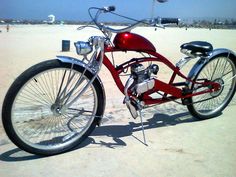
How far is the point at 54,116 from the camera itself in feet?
11.7

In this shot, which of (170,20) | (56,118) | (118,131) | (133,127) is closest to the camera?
(170,20)

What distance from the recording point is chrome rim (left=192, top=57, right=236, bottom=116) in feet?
14.9

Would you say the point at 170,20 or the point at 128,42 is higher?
the point at 170,20

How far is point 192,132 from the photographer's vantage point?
406 cm

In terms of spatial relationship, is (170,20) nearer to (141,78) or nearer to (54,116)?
(141,78)

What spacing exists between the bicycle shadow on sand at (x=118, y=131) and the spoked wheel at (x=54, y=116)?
141 millimetres

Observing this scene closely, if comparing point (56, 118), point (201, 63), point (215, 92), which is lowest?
point (56, 118)

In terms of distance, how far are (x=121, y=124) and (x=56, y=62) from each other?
1429mm

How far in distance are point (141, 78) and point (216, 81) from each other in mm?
1342

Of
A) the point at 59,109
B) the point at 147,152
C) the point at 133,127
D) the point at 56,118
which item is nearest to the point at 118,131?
the point at 133,127

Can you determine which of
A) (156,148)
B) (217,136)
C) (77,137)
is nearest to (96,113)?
(77,137)

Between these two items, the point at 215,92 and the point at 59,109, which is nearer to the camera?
the point at 59,109

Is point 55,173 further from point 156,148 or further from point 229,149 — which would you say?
point 229,149

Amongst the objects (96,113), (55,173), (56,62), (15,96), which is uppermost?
(56,62)
